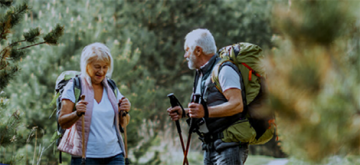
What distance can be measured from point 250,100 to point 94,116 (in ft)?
3.35

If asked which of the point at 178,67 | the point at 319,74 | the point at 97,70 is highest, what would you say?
the point at 178,67

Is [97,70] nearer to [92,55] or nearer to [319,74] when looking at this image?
[92,55]

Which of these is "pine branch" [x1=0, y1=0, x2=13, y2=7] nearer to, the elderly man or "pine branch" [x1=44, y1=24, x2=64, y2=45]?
"pine branch" [x1=44, y1=24, x2=64, y2=45]

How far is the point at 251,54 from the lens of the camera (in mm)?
2961

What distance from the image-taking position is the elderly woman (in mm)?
2768

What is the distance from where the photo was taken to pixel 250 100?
287 centimetres

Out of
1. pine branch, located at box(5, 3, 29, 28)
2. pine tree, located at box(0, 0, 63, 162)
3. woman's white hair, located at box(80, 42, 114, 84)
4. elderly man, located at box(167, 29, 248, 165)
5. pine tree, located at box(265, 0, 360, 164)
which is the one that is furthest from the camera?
pine branch, located at box(5, 3, 29, 28)

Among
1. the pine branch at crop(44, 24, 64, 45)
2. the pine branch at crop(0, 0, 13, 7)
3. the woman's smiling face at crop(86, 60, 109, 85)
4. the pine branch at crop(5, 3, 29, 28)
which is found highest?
the pine branch at crop(0, 0, 13, 7)

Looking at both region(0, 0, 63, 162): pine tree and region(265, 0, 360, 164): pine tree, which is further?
region(0, 0, 63, 162): pine tree

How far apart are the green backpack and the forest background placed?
1.75ft

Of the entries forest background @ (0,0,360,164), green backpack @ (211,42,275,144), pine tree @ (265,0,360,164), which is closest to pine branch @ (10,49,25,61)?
forest background @ (0,0,360,164)

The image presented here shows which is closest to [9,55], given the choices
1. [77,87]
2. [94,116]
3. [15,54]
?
[15,54]

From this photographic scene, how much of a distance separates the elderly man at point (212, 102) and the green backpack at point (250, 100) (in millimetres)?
47

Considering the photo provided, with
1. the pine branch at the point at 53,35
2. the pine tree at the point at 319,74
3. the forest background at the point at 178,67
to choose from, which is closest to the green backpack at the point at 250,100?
the forest background at the point at 178,67
